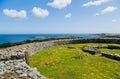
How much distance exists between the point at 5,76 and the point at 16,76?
54cm

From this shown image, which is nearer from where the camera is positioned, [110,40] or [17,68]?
[17,68]

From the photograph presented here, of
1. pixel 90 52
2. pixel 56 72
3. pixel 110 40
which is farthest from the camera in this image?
pixel 110 40

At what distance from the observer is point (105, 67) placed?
1809 centimetres

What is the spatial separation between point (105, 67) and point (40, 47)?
49.2 feet

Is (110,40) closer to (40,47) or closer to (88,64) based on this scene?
(40,47)

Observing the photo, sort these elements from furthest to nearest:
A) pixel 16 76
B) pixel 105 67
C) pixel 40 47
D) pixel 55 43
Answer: pixel 55 43
pixel 40 47
pixel 105 67
pixel 16 76

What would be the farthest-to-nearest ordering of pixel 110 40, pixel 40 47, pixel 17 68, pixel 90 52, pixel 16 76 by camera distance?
pixel 110 40 < pixel 40 47 < pixel 90 52 < pixel 17 68 < pixel 16 76

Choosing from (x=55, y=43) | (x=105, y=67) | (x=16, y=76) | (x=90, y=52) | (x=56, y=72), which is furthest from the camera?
(x=55, y=43)

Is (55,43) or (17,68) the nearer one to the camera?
(17,68)

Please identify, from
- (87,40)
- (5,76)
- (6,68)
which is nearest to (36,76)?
(5,76)

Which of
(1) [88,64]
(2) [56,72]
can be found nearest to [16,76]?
(2) [56,72]

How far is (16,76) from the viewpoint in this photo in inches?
338

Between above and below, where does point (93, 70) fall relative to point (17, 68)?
below

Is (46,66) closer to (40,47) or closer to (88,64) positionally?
(88,64)
